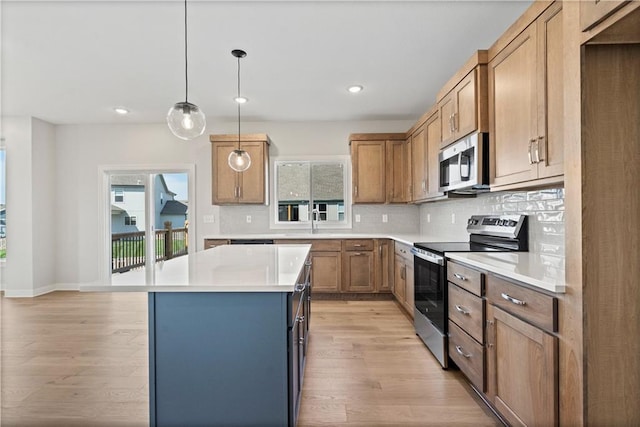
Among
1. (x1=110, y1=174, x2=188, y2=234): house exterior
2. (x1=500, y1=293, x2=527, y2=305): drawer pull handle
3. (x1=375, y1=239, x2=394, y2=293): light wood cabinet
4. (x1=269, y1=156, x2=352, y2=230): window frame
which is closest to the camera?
(x1=500, y1=293, x2=527, y2=305): drawer pull handle

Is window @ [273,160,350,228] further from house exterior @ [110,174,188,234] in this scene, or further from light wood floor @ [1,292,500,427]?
light wood floor @ [1,292,500,427]

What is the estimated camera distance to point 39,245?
194 inches

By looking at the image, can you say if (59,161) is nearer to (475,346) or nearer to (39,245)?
(39,245)

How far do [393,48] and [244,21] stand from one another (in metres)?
1.31

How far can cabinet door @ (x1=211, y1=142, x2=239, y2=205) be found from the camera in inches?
186

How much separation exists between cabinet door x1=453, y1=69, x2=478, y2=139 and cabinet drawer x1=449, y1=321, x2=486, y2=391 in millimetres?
1478

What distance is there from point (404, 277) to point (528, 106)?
90.8 inches

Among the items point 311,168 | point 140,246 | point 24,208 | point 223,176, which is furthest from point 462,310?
point 24,208

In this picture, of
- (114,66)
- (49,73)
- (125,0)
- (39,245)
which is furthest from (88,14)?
(39,245)

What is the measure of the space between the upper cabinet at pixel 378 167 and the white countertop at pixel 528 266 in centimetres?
242

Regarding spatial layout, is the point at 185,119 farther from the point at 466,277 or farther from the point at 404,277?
the point at 404,277

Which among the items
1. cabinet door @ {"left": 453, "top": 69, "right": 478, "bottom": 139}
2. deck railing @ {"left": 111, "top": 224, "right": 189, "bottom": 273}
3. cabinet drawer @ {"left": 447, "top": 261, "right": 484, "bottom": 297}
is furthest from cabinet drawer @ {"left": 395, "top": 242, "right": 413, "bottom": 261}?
deck railing @ {"left": 111, "top": 224, "right": 189, "bottom": 273}

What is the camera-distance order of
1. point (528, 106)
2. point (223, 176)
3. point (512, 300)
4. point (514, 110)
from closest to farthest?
point (512, 300) → point (528, 106) → point (514, 110) → point (223, 176)

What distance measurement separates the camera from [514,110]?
6.63 feet
